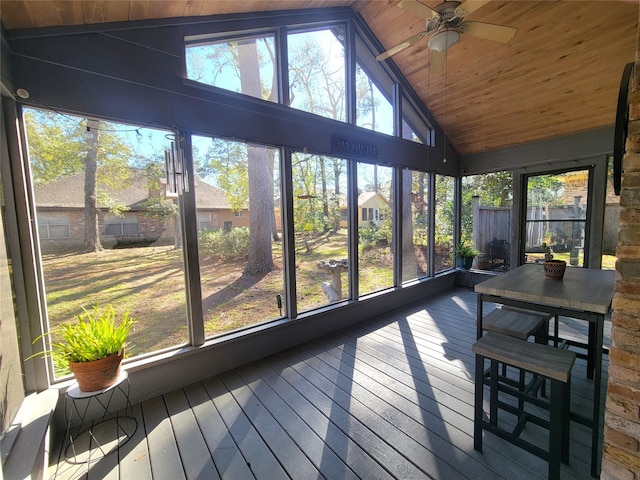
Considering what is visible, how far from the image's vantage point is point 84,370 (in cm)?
177

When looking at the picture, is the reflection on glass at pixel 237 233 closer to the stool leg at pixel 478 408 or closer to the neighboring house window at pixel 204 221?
the neighboring house window at pixel 204 221

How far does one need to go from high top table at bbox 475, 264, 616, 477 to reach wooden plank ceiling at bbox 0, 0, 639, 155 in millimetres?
2299

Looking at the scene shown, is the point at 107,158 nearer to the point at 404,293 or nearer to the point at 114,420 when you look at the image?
the point at 114,420

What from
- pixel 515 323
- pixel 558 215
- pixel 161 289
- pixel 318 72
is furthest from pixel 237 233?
pixel 558 215

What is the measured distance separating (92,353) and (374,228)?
11.1 ft

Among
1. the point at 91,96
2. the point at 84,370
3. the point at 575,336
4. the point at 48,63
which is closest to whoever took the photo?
the point at 84,370

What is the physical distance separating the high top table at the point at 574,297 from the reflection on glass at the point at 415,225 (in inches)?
82.1

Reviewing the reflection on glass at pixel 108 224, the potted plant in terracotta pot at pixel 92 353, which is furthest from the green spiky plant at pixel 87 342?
the reflection on glass at pixel 108 224

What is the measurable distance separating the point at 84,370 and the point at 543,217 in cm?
621

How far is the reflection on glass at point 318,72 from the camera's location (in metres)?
3.25

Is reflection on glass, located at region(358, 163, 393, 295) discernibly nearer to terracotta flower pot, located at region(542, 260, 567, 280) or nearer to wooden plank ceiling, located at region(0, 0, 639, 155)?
wooden plank ceiling, located at region(0, 0, 639, 155)

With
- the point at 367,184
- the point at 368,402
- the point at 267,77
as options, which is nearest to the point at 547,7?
the point at 367,184

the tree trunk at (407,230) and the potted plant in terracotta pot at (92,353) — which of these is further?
the tree trunk at (407,230)

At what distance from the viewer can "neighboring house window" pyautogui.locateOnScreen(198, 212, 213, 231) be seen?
8.55 ft
